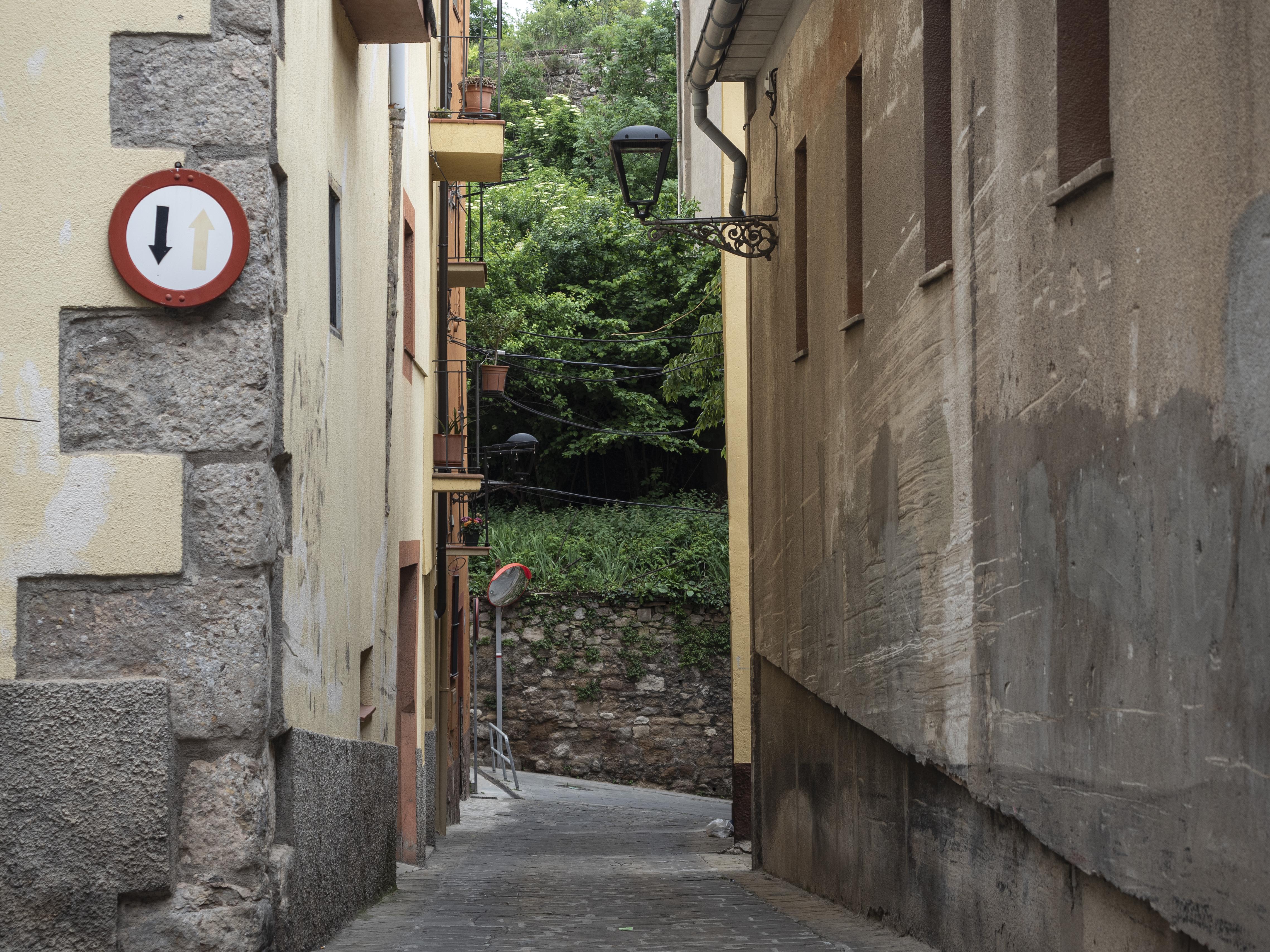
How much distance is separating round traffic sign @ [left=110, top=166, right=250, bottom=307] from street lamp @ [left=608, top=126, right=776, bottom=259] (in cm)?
488

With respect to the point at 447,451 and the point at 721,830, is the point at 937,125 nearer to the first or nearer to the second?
the point at 447,451

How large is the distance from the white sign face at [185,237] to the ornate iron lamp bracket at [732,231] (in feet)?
18.7

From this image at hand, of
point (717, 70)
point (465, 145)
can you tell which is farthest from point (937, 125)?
point (465, 145)

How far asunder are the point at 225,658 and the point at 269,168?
1655mm

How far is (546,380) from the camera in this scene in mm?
30062

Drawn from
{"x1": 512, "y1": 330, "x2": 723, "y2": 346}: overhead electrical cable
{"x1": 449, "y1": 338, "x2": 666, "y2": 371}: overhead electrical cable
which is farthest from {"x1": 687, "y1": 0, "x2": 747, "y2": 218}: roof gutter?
{"x1": 512, "y1": 330, "x2": 723, "y2": 346}: overhead electrical cable

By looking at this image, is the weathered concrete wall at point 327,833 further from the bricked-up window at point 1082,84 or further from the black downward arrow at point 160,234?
the bricked-up window at point 1082,84

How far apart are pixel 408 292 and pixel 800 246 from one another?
3912 mm

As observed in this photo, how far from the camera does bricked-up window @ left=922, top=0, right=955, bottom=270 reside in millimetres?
6266

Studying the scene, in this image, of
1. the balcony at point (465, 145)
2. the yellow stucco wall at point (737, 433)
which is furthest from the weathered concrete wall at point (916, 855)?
the balcony at point (465, 145)

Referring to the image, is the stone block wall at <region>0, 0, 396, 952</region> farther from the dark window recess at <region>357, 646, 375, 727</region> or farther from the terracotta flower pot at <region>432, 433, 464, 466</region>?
the terracotta flower pot at <region>432, 433, 464, 466</region>

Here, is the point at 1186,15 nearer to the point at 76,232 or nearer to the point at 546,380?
the point at 76,232

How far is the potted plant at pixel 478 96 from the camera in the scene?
1470cm

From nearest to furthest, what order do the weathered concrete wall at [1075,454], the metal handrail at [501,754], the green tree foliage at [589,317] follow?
the weathered concrete wall at [1075,454] < the metal handrail at [501,754] < the green tree foliage at [589,317]
